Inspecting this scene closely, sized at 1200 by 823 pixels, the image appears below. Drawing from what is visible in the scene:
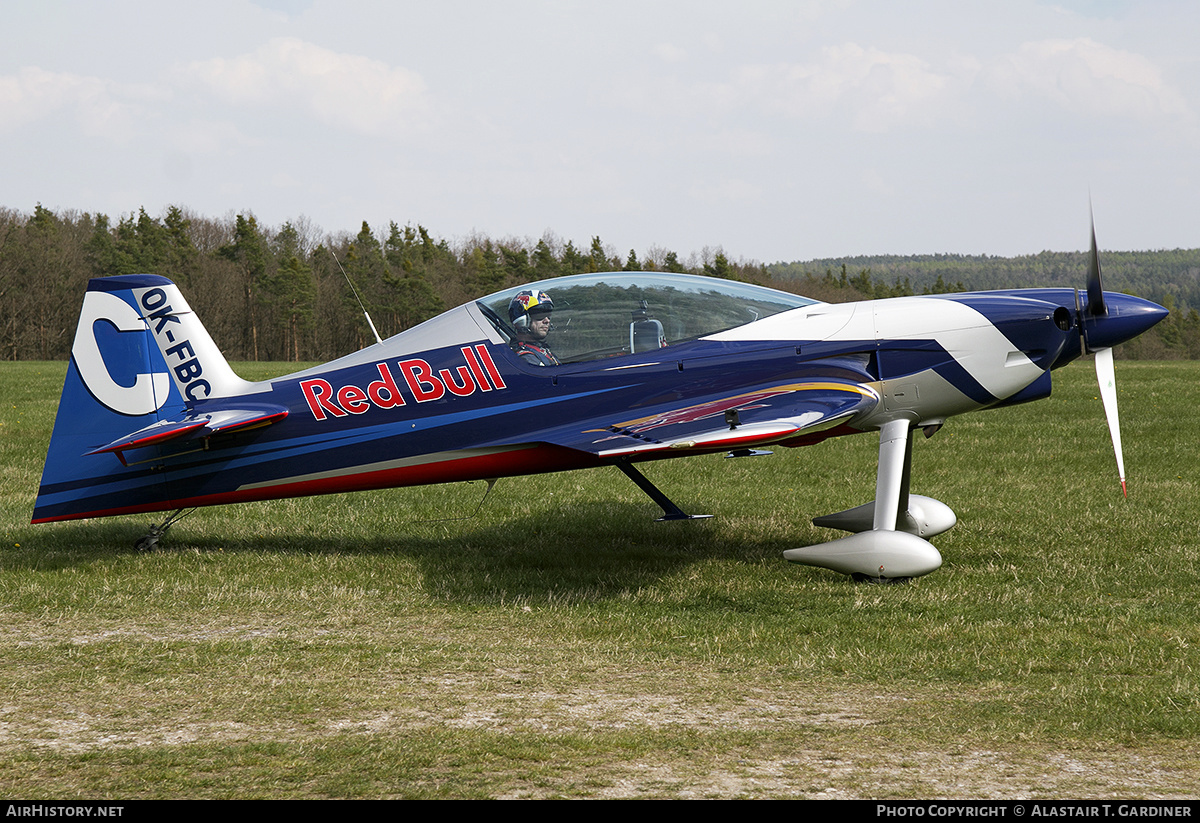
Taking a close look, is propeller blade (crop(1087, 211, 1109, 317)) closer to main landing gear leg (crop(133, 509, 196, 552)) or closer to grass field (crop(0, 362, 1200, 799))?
grass field (crop(0, 362, 1200, 799))

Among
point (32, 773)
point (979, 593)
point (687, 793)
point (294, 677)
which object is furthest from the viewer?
point (979, 593)

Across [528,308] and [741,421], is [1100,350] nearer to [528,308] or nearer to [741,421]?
[741,421]

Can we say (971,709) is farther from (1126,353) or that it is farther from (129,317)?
(1126,353)

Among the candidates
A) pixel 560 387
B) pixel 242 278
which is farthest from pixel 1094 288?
pixel 242 278

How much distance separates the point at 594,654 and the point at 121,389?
17.7ft

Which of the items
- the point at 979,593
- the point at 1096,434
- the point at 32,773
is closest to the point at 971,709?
the point at 979,593

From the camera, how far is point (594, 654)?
6.07 metres

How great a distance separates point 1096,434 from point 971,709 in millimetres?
12997

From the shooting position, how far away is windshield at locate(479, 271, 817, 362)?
8.10 m

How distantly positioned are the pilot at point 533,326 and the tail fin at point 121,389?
2516 millimetres

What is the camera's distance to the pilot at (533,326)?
321 inches

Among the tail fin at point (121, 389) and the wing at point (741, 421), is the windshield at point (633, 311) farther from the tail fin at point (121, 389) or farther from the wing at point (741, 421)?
the tail fin at point (121, 389)

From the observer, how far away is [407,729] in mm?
4777

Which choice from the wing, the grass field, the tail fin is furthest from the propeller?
the tail fin
